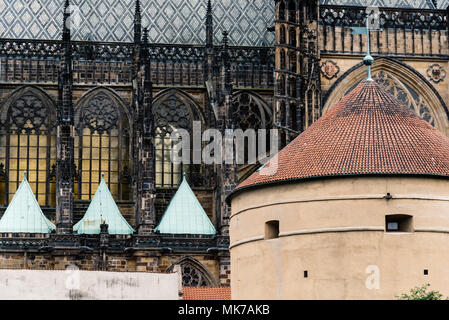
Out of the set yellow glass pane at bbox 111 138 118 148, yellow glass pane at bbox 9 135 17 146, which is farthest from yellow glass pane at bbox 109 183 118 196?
yellow glass pane at bbox 9 135 17 146

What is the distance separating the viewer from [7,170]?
42.3 meters

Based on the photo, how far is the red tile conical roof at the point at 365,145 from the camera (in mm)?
27719

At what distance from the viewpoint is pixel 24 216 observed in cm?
3959

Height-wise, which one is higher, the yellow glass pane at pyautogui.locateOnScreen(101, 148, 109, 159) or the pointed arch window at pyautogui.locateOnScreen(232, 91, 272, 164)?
the pointed arch window at pyautogui.locateOnScreen(232, 91, 272, 164)

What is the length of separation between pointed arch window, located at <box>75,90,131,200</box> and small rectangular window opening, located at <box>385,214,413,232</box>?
1700 centimetres

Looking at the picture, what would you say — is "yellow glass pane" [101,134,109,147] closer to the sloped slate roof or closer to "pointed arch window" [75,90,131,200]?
"pointed arch window" [75,90,131,200]

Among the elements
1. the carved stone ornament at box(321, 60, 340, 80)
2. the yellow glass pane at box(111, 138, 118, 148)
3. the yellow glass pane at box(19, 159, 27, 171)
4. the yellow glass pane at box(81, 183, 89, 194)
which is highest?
the carved stone ornament at box(321, 60, 340, 80)

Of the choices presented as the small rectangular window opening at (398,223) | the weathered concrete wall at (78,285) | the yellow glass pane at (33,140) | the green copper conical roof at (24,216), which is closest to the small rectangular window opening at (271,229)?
the small rectangular window opening at (398,223)

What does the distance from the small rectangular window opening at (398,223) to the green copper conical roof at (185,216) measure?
13.3m

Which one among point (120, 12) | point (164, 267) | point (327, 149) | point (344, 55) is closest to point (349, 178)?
point (327, 149)

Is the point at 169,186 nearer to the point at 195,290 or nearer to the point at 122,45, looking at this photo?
the point at 122,45

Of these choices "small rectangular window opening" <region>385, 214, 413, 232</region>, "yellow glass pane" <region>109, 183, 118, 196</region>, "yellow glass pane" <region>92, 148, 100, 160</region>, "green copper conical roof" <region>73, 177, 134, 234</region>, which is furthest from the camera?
"yellow glass pane" <region>92, 148, 100, 160</region>

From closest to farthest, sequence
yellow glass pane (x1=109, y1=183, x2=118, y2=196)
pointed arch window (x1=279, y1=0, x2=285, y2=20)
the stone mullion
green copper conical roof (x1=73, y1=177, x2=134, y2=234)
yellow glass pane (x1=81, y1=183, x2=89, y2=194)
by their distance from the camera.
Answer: the stone mullion, green copper conical roof (x1=73, y1=177, x2=134, y2=234), pointed arch window (x1=279, y1=0, x2=285, y2=20), yellow glass pane (x1=81, y1=183, x2=89, y2=194), yellow glass pane (x1=109, y1=183, x2=118, y2=196)

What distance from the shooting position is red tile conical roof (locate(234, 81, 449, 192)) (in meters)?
27.7
